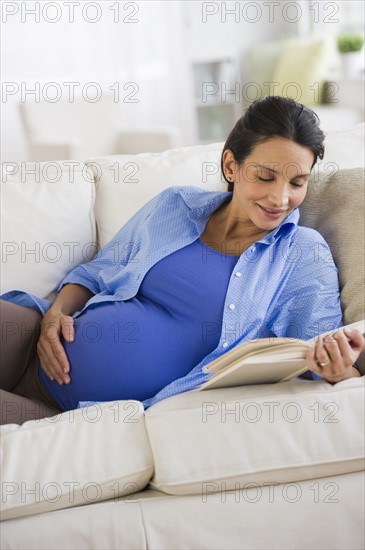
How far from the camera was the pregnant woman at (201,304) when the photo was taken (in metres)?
1.78

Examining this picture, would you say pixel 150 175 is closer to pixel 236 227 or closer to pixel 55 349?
pixel 236 227

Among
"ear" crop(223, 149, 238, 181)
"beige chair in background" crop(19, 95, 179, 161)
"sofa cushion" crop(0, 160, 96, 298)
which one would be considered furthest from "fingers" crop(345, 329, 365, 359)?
"beige chair in background" crop(19, 95, 179, 161)

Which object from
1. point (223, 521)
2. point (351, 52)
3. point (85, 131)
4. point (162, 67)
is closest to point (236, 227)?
point (223, 521)

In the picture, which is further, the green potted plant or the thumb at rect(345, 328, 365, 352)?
the green potted plant

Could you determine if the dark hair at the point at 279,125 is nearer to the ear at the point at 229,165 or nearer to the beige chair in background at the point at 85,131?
the ear at the point at 229,165

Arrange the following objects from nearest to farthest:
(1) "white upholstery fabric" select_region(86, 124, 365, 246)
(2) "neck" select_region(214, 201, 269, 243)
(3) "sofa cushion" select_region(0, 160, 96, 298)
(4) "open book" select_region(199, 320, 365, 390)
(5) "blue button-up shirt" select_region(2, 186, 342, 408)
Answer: (4) "open book" select_region(199, 320, 365, 390) → (5) "blue button-up shirt" select_region(2, 186, 342, 408) → (2) "neck" select_region(214, 201, 269, 243) → (3) "sofa cushion" select_region(0, 160, 96, 298) → (1) "white upholstery fabric" select_region(86, 124, 365, 246)

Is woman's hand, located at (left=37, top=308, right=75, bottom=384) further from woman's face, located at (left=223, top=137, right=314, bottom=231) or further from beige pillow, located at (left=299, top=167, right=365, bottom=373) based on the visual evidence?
beige pillow, located at (left=299, top=167, right=365, bottom=373)

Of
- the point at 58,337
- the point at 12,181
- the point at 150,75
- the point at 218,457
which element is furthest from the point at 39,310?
the point at 150,75

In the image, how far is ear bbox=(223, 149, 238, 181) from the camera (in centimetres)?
194

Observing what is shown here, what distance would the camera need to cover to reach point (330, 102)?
199 inches

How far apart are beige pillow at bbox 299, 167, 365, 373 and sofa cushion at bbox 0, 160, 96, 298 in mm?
604

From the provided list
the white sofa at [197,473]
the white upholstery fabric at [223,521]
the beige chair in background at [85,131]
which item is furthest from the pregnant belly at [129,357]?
the beige chair in background at [85,131]

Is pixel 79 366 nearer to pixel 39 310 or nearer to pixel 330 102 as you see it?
pixel 39 310


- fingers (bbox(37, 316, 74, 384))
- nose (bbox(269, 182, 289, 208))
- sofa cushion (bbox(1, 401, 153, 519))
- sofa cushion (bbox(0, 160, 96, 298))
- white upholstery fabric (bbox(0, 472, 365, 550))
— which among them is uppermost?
nose (bbox(269, 182, 289, 208))
